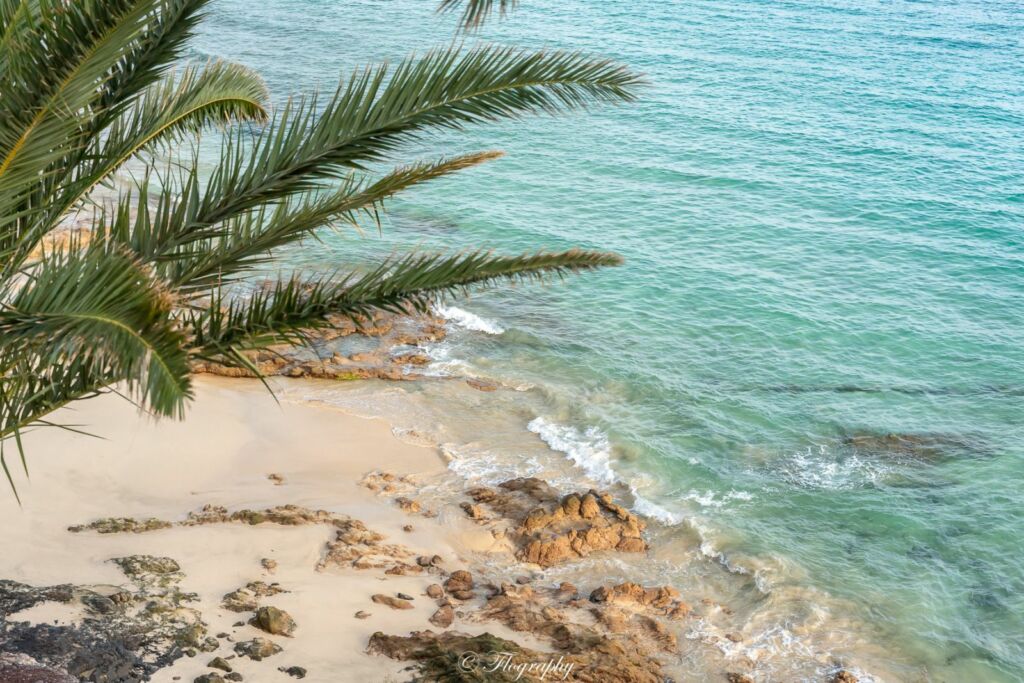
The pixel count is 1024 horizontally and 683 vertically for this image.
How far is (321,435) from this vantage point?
1402 cm

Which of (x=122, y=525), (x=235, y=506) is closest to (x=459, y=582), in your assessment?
(x=235, y=506)

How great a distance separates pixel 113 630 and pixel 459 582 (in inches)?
142

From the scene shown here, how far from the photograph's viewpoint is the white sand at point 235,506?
9.38 m

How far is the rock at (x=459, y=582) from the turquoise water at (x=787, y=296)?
11.1 feet

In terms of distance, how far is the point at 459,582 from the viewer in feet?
35.1

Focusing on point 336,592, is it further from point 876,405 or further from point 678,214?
point 678,214

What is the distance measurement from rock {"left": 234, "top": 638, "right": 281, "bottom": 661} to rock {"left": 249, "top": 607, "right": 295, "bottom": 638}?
0.50 ft

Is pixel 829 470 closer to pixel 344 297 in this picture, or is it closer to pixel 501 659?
pixel 501 659

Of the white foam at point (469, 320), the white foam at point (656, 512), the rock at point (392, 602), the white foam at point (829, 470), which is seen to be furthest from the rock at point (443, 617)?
the white foam at point (469, 320)

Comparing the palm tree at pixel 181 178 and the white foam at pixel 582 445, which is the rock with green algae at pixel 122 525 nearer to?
the palm tree at pixel 181 178

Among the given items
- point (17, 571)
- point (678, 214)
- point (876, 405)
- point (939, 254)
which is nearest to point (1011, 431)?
point (876, 405)

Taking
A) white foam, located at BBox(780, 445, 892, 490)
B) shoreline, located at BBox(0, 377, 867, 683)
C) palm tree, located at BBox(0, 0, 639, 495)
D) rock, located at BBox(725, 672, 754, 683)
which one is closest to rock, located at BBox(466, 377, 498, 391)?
shoreline, located at BBox(0, 377, 867, 683)

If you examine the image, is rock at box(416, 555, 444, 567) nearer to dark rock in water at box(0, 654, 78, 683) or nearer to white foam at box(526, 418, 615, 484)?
white foam at box(526, 418, 615, 484)

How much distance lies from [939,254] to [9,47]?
21.1 metres
